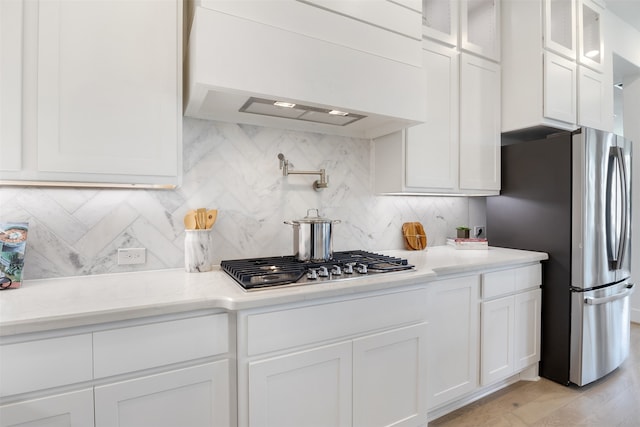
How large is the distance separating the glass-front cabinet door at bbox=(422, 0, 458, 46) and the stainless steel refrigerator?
1.00 metres

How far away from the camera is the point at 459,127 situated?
238 centimetres

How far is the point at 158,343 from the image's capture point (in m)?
1.12

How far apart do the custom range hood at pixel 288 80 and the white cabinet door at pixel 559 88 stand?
1193 mm

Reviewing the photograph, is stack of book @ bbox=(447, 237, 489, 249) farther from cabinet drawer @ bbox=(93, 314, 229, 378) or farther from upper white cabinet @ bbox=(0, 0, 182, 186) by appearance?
upper white cabinet @ bbox=(0, 0, 182, 186)

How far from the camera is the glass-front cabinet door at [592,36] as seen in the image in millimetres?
2746

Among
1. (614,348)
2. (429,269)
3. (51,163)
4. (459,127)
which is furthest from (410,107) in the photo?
(614,348)

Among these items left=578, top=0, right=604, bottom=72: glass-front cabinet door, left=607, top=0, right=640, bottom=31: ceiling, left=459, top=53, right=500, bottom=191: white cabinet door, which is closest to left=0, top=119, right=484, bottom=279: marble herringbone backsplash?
left=459, top=53, right=500, bottom=191: white cabinet door

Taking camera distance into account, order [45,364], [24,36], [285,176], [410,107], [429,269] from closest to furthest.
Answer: [45,364] → [24,36] → [429,269] → [410,107] → [285,176]

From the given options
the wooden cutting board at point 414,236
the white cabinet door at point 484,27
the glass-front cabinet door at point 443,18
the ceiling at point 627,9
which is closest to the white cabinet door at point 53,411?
the wooden cutting board at point 414,236

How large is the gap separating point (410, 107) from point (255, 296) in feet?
4.38

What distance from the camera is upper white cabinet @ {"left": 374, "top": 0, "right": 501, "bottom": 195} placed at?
2193mm

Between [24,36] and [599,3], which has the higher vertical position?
[599,3]

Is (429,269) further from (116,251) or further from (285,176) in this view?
(116,251)

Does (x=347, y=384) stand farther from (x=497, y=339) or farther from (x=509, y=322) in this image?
(x=509, y=322)
